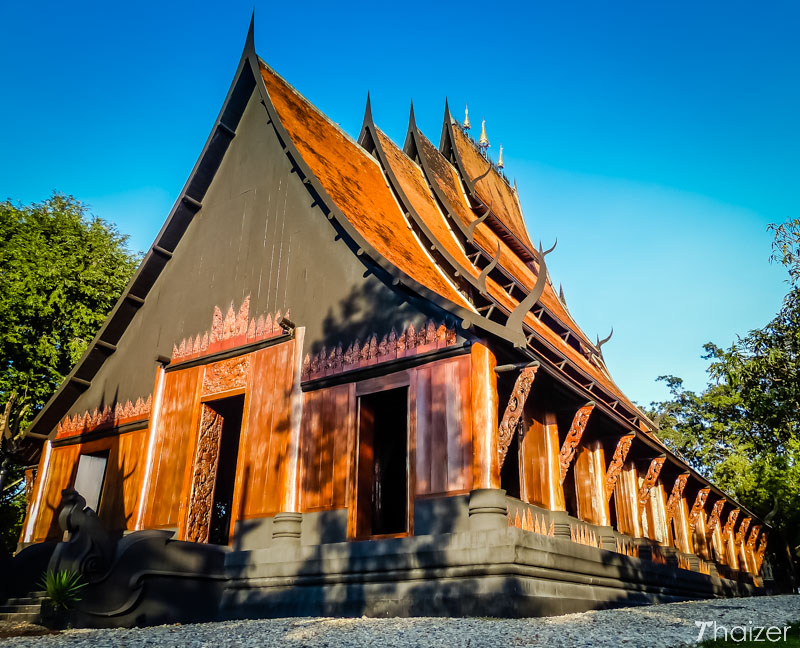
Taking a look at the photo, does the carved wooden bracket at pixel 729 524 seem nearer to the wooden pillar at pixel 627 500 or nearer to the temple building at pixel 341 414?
the temple building at pixel 341 414

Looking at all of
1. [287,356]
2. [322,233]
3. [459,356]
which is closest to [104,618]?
[287,356]

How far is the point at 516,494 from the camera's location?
10.3 m

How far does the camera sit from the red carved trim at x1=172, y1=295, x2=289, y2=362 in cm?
944

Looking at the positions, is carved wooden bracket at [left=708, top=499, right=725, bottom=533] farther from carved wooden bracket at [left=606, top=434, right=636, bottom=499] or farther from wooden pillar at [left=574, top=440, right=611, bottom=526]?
carved wooden bracket at [left=606, top=434, right=636, bottom=499]

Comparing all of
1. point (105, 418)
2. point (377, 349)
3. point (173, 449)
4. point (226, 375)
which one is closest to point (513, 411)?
point (377, 349)

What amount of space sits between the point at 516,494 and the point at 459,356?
370 centimetres

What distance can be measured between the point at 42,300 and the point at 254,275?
1022 cm

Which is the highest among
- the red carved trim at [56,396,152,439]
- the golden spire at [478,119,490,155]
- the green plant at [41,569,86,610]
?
the golden spire at [478,119,490,155]

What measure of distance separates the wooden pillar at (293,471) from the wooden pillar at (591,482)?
4502 millimetres

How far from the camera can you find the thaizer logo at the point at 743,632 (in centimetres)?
476

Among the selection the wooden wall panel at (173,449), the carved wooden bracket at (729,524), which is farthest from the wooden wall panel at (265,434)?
the carved wooden bracket at (729,524)

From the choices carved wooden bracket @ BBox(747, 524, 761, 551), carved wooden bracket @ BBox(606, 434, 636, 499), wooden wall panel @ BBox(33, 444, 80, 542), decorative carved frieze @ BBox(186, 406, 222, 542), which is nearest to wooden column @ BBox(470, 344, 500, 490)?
carved wooden bracket @ BBox(606, 434, 636, 499)

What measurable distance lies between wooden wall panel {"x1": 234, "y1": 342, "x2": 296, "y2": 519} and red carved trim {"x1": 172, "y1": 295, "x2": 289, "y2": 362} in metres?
0.30

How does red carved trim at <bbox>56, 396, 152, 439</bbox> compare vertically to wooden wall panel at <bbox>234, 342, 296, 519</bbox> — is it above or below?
above
